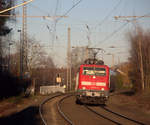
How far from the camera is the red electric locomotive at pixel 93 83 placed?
1828cm

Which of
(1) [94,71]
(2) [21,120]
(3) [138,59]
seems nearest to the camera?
(2) [21,120]

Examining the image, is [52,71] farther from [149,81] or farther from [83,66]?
[83,66]

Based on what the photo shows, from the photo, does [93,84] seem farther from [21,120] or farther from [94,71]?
[21,120]

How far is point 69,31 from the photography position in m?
39.4

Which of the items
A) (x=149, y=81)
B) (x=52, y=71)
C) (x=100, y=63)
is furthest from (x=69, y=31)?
(x=100, y=63)

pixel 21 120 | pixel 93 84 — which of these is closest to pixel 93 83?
pixel 93 84

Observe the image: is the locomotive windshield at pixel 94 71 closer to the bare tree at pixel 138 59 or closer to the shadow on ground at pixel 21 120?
the shadow on ground at pixel 21 120

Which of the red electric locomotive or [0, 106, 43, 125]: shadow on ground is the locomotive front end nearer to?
the red electric locomotive

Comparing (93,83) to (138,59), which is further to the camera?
(138,59)

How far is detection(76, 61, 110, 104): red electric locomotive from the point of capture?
60.0 ft

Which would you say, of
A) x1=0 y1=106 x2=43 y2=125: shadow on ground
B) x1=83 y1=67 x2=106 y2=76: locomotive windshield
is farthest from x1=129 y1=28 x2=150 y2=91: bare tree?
x1=0 y1=106 x2=43 y2=125: shadow on ground

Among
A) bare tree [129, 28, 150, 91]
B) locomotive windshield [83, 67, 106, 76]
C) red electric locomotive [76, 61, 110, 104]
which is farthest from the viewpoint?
bare tree [129, 28, 150, 91]

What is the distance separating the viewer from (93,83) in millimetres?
18594

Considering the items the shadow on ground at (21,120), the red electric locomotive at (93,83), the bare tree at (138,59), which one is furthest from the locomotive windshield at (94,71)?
the bare tree at (138,59)
